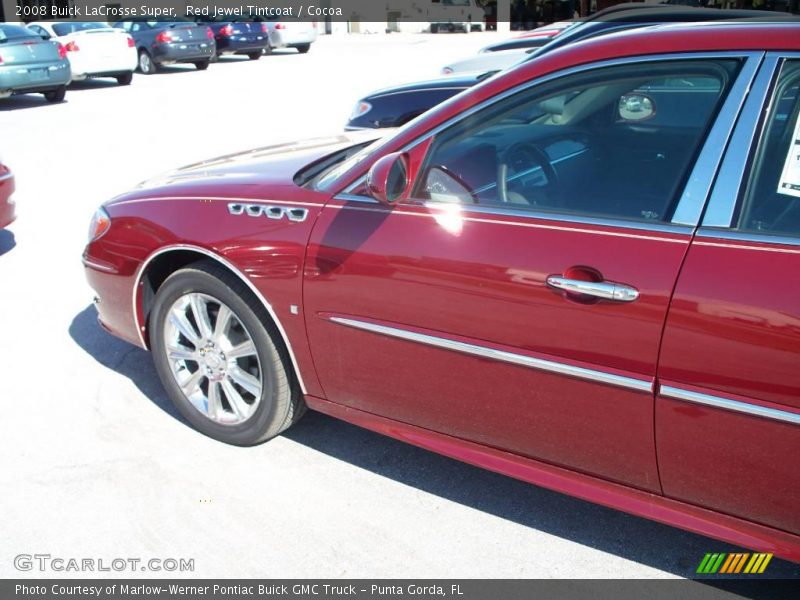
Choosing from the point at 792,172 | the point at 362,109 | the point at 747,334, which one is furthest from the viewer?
the point at 362,109

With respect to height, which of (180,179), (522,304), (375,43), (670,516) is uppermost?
(375,43)

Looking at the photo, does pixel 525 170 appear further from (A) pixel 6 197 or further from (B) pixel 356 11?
(B) pixel 356 11

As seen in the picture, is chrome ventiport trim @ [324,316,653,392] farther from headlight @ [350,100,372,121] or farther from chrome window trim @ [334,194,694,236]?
→ headlight @ [350,100,372,121]

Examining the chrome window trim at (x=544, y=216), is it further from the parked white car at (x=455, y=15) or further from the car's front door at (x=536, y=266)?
the parked white car at (x=455, y=15)

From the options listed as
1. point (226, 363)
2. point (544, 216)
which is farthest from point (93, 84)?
point (544, 216)

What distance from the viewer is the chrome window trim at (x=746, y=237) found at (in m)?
2.21

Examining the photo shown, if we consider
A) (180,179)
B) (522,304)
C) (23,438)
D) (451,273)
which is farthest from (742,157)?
(23,438)

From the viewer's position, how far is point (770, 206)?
229cm

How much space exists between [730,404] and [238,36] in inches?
891

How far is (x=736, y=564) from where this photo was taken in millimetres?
2758

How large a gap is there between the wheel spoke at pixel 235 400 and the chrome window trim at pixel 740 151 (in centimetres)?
199

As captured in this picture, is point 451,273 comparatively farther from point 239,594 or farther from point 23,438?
point 23,438

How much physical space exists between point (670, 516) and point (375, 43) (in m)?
31.7

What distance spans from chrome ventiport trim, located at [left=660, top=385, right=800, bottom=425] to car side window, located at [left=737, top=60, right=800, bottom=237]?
474 millimetres
